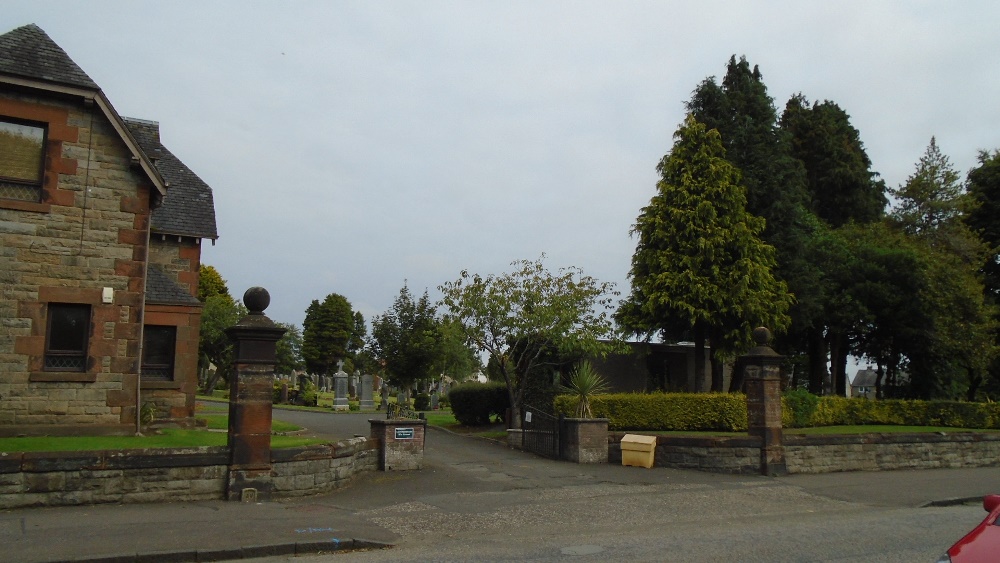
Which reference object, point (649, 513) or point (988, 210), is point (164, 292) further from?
point (988, 210)

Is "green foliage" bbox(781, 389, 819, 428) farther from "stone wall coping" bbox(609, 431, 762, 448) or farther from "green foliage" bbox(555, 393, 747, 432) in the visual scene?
"stone wall coping" bbox(609, 431, 762, 448)

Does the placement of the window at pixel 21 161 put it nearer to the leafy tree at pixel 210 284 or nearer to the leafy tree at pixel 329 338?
the leafy tree at pixel 210 284

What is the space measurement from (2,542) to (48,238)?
25.9 feet

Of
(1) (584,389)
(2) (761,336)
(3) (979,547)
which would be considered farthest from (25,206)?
(3) (979,547)

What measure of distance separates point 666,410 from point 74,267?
14561 millimetres

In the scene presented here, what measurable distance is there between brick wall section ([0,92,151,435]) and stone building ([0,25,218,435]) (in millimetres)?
20

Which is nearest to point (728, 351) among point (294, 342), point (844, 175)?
point (844, 175)

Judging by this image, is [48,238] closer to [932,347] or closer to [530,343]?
[530,343]

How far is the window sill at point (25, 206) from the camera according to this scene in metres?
14.4

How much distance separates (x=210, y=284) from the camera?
66000 millimetres

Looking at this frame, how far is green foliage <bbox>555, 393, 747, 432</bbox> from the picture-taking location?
19828mm

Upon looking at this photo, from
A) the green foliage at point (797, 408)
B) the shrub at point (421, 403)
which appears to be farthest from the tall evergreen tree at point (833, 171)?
the shrub at point (421, 403)

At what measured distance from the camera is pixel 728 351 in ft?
90.3

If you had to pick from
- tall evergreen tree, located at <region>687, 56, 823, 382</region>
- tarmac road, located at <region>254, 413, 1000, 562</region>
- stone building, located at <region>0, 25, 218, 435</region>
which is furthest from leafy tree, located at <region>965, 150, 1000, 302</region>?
stone building, located at <region>0, 25, 218, 435</region>
